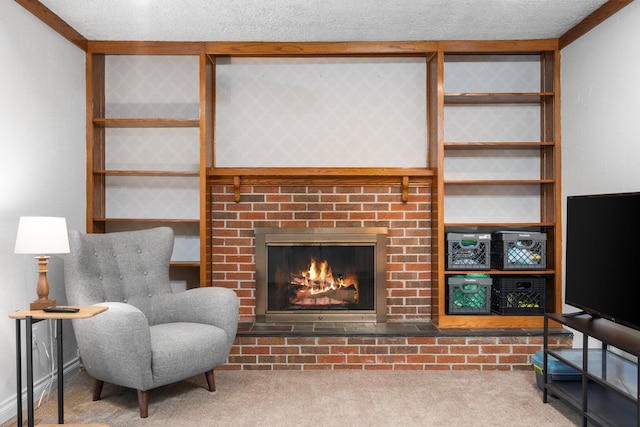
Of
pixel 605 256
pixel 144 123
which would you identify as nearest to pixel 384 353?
pixel 605 256

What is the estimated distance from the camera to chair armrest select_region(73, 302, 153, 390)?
2.68m

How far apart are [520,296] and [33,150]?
3464 mm

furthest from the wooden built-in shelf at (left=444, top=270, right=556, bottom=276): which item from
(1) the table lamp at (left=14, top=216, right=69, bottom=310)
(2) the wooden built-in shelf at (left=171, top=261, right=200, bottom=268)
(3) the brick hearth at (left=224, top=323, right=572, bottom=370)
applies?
(1) the table lamp at (left=14, top=216, right=69, bottom=310)

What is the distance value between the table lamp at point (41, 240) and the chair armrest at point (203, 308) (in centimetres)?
85

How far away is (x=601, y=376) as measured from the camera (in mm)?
2525

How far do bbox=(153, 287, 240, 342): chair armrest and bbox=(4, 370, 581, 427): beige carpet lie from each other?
43 centimetres

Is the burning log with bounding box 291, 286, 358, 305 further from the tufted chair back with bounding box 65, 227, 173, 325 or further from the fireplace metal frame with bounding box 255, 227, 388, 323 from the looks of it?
the tufted chair back with bounding box 65, 227, 173, 325

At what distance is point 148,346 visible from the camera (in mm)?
2725

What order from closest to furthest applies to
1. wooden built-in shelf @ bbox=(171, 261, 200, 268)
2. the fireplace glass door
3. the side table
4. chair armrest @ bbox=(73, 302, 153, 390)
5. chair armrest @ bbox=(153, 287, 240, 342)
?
the side table
chair armrest @ bbox=(73, 302, 153, 390)
chair armrest @ bbox=(153, 287, 240, 342)
wooden built-in shelf @ bbox=(171, 261, 200, 268)
the fireplace glass door

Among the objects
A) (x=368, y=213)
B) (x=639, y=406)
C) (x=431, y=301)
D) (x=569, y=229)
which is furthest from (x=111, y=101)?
(x=639, y=406)

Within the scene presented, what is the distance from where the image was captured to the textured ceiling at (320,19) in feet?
10.7


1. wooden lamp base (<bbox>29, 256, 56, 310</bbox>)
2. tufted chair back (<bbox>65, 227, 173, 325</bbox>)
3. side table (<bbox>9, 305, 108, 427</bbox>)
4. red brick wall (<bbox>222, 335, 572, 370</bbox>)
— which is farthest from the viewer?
red brick wall (<bbox>222, 335, 572, 370</bbox>)

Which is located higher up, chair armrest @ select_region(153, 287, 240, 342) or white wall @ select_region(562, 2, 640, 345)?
white wall @ select_region(562, 2, 640, 345)

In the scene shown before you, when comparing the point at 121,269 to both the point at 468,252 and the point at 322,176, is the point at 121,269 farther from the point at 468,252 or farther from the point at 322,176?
the point at 468,252
